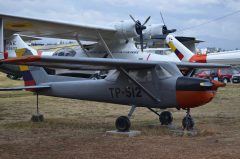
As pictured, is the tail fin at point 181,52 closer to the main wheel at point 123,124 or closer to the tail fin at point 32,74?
the tail fin at point 32,74

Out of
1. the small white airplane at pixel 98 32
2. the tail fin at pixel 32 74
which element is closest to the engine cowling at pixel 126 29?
the small white airplane at pixel 98 32

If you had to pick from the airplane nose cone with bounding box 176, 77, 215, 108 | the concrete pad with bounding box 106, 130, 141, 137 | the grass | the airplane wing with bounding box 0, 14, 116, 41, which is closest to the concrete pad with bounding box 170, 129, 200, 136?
the grass

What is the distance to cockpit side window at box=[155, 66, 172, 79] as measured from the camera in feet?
33.0

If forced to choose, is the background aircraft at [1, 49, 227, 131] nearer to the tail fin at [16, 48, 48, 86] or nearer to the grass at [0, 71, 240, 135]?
the grass at [0, 71, 240, 135]

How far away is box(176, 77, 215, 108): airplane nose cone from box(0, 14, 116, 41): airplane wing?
930cm

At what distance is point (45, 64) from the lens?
31.0 ft

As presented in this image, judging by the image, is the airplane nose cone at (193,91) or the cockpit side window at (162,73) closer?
the airplane nose cone at (193,91)

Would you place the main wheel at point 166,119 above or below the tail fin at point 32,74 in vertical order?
below

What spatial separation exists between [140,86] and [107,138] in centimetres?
167

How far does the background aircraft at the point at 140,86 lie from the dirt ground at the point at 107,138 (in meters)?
0.71

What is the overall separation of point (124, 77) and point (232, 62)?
19904 millimetres

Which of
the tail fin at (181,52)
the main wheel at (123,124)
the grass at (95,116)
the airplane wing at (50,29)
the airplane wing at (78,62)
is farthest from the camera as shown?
the tail fin at (181,52)

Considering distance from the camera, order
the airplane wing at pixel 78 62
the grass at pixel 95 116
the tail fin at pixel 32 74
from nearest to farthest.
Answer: the airplane wing at pixel 78 62, the grass at pixel 95 116, the tail fin at pixel 32 74

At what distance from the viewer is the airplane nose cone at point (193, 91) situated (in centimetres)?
944
